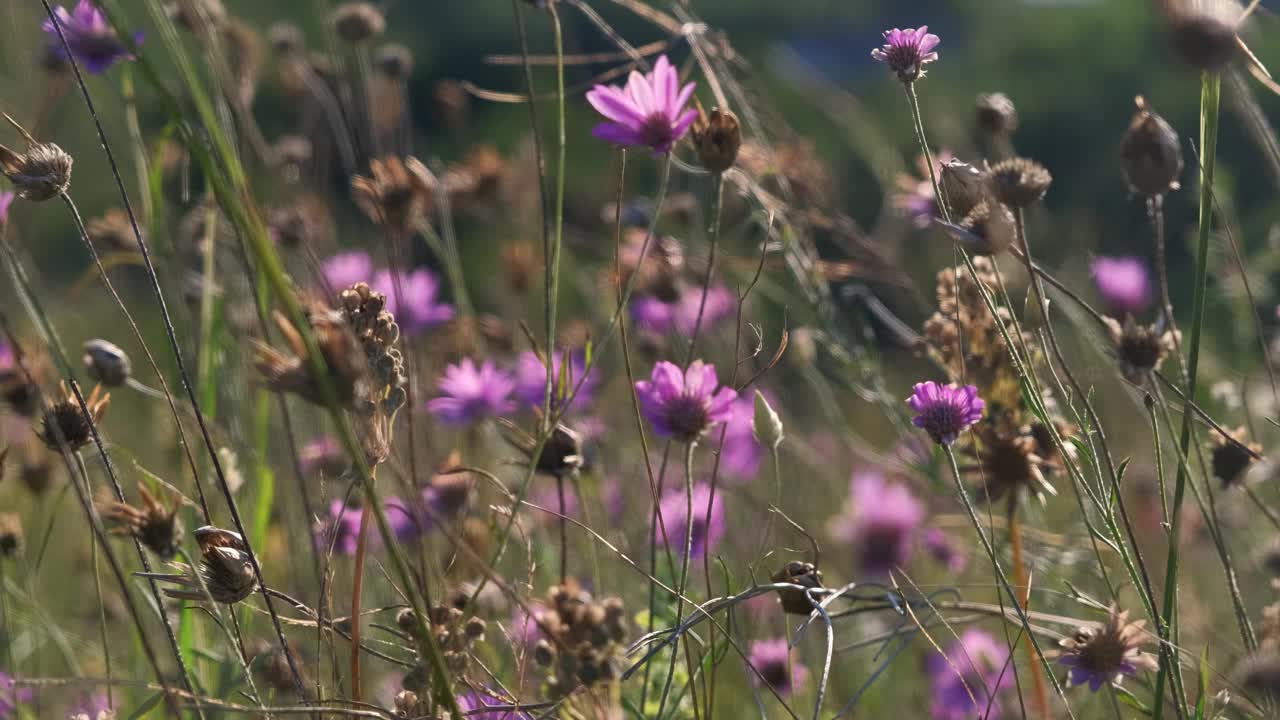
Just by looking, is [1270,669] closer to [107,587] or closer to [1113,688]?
[1113,688]

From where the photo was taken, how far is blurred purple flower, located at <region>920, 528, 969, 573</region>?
67.8 inches

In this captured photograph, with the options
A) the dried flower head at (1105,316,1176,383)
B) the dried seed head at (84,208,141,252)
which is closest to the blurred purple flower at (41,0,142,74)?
the dried seed head at (84,208,141,252)

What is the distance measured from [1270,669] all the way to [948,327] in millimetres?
407

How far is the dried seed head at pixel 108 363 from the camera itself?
3.39ft

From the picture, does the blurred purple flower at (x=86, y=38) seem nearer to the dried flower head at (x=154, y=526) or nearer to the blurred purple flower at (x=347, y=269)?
the dried flower head at (x=154, y=526)

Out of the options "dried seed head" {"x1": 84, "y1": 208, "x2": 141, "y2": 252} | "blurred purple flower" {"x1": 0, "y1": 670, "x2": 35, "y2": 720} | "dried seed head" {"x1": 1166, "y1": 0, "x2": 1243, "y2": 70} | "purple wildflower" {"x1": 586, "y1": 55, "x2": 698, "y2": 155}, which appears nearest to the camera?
"dried seed head" {"x1": 1166, "y1": 0, "x2": 1243, "y2": 70}

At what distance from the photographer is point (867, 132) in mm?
1828

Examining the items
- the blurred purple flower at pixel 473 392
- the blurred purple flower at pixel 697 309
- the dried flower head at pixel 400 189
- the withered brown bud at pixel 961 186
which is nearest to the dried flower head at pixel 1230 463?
the withered brown bud at pixel 961 186

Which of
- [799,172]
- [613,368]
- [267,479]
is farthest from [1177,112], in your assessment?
[267,479]

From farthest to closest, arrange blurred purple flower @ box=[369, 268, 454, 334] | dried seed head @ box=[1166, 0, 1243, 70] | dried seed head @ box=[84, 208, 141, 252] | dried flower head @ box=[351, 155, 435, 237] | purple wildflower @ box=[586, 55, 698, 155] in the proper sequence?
blurred purple flower @ box=[369, 268, 454, 334] < dried seed head @ box=[84, 208, 141, 252] < dried flower head @ box=[351, 155, 435, 237] < purple wildflower @ box=[586, 55, 698, 155] < dried seed head @ box=[1166, 0, 1243, 70]

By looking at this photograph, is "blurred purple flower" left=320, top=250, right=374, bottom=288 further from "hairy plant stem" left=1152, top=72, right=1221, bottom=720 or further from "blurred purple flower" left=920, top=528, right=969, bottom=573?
"hairy plant stem" left=1152, top=72, right=1221, bottom=720

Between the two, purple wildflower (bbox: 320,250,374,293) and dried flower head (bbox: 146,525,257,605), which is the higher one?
dried flower head (bbox: 146,525,257,605)

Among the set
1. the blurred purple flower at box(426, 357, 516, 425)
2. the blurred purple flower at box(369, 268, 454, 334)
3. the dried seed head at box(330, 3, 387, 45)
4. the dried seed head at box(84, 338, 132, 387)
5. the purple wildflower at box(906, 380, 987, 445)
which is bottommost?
the blurred purple flower at box(369, 268, 454, 334)

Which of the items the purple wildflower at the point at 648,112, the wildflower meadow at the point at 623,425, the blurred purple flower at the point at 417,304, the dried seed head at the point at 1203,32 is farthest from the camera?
the blurred purple flower at the point at 417,304
